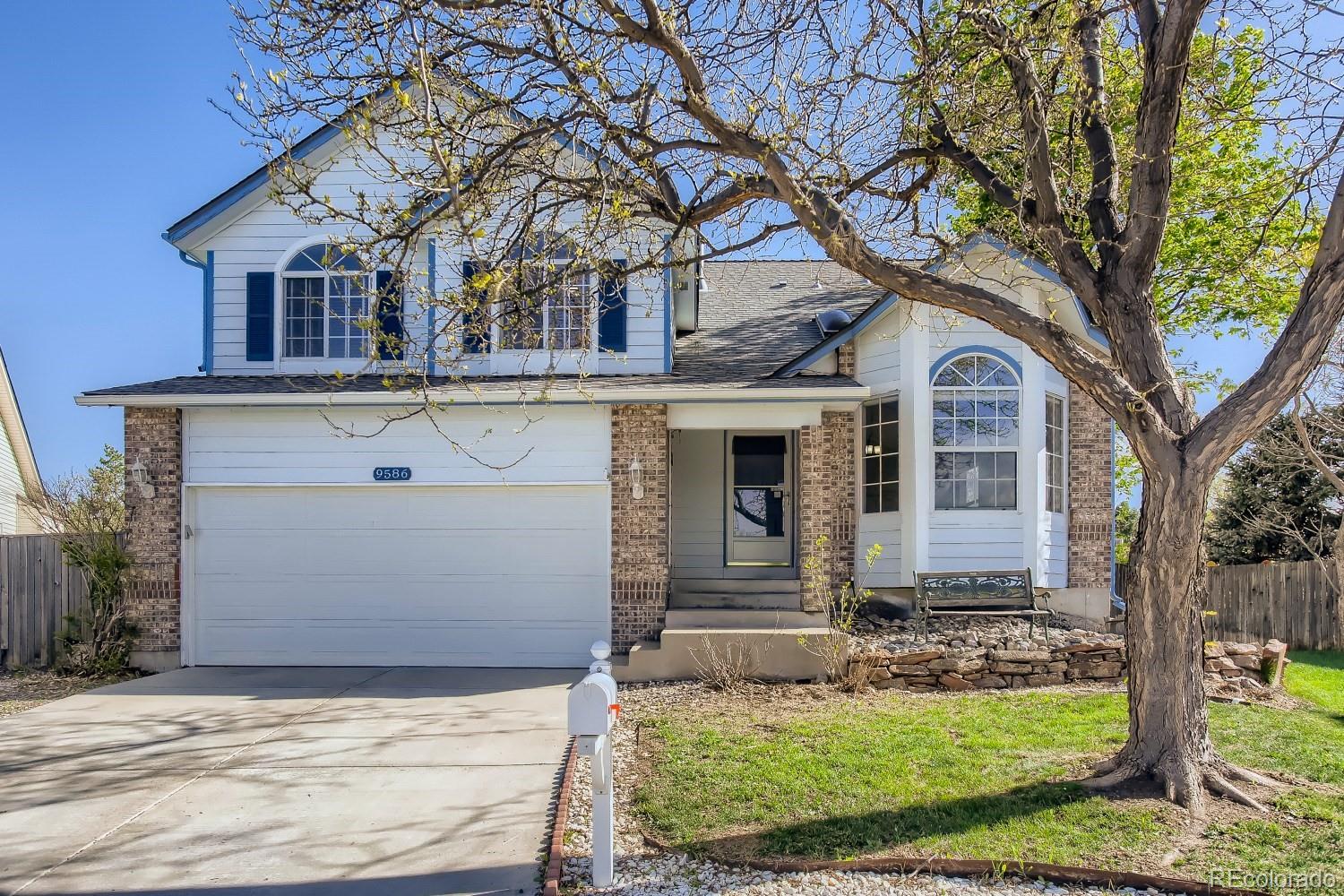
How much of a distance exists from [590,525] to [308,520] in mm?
3520

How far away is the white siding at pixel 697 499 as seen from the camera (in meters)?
13.4

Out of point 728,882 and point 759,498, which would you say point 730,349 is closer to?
point 759,498

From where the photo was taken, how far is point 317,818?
19.5ft

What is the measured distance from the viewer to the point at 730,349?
13523mm

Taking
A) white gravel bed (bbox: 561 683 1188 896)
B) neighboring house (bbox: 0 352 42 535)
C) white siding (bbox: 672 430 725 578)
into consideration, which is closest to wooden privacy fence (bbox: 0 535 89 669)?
white siding (bbox: 672 430 725 578)

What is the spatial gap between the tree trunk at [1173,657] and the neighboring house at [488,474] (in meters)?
5.19

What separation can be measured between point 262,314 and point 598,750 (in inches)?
374

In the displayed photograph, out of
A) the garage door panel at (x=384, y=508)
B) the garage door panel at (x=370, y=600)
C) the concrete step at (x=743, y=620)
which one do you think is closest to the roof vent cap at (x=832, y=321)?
the concrete step at (x=743, y=620)

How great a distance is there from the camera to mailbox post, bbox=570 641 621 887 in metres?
4.88

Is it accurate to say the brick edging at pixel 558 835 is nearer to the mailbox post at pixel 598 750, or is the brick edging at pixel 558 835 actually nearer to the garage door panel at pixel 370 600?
the mailbox post at pixel 598 750

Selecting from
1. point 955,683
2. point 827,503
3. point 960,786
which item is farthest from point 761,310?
point 960,786

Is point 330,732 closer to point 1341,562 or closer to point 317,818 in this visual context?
point 317,818

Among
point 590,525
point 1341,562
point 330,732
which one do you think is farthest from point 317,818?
point 1341,562

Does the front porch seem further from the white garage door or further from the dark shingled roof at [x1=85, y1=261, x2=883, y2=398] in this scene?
the white garage door
